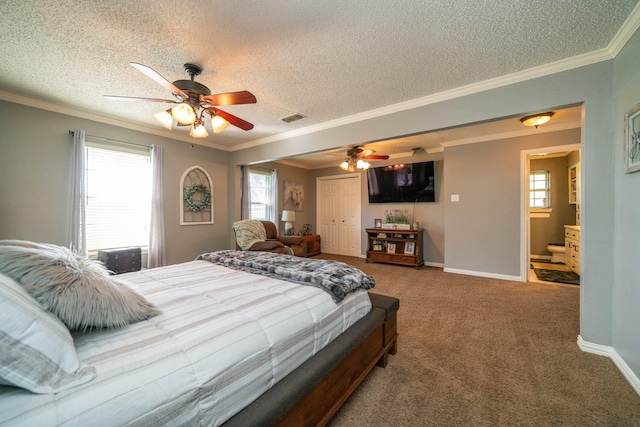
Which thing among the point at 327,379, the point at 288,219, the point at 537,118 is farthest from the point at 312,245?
the point at 327,379

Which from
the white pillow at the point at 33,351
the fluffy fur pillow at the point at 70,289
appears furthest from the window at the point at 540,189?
Answer: the white pillow at the point at 33,351

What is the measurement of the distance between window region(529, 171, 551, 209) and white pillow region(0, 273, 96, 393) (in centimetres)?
749

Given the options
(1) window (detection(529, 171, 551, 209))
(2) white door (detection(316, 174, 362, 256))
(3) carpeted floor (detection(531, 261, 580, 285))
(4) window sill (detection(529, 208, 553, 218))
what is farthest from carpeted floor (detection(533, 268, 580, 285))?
(2) white door (detection(316, 174, 362, 256))

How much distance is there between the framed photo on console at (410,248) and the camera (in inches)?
201

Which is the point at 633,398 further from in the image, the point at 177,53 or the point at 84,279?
the point at 177,53

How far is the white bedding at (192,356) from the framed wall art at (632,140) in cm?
225

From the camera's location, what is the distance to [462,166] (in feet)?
14.7

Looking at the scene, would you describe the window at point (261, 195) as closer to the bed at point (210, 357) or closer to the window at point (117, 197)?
the window at point (117, 197)

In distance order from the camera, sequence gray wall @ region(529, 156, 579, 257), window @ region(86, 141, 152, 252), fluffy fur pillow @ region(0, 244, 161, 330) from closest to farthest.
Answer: fluffy fur pillow @ region(0, 244, 161, 330)
window @ region(86, 141, 152, 252)
gray wall @ region(529, 156, 579, 257)

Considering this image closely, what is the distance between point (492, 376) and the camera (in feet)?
5.82

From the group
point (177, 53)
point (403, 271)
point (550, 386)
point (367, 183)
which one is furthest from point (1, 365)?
point (367, 183)

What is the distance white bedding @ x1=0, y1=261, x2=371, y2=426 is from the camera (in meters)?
0.67

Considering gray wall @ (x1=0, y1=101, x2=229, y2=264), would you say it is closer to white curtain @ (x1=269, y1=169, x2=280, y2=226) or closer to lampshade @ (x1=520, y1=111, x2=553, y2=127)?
white curtain @ (x1=269, y1=169, x2=280, y2=226)

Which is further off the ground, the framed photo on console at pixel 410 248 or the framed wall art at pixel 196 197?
the framed wall art at pixel 196 197
